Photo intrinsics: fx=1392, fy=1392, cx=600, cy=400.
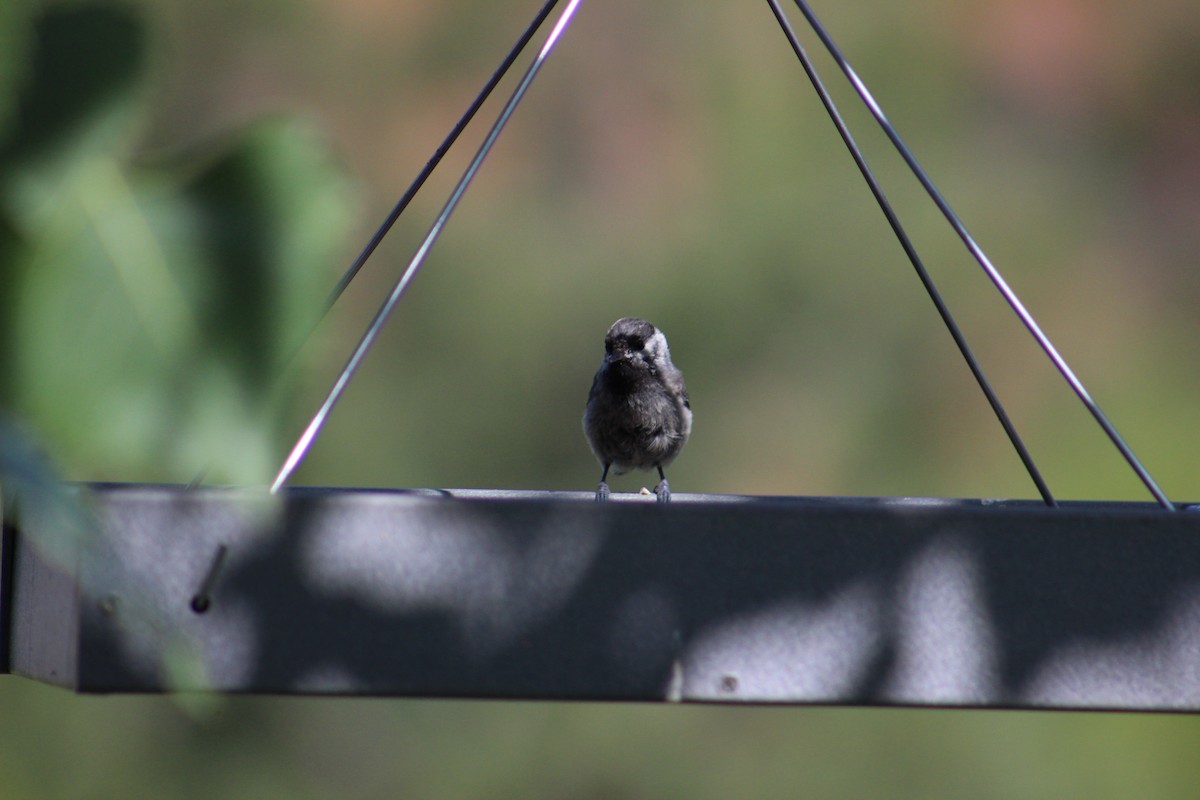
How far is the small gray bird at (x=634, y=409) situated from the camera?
2723 mm

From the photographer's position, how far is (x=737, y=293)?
14.4ft

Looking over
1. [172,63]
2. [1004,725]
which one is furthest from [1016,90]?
[172,63]

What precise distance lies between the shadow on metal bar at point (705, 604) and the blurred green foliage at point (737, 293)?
3.31m

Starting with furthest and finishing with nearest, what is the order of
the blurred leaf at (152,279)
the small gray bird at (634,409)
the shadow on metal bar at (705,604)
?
the small gray bird at (634,409), the shadow on metal bar at (705,604), the blurred leaf at (152,279)

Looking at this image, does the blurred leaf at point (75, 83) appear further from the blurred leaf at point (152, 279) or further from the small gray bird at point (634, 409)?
the small gray bird at point (634, 409)

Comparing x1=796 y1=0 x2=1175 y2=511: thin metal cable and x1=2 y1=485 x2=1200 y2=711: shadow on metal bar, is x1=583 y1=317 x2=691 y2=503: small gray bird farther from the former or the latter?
x1=2 y1=485 x2=1200 y2=711: shadow on metal bar

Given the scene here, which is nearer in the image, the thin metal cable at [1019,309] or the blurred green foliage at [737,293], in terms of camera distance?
the thin metal cable at [1019,309]

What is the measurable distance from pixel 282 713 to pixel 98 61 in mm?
4314

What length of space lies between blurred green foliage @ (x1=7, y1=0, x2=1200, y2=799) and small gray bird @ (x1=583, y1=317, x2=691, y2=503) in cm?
147

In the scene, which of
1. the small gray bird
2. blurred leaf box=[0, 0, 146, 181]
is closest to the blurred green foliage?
the small gray bird

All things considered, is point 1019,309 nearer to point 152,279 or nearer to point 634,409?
point 152,279

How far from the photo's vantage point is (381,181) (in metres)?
4.41

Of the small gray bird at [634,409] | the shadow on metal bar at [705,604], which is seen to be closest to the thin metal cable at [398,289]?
the shadow on metal bar at [705,604]

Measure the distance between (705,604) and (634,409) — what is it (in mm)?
1784
